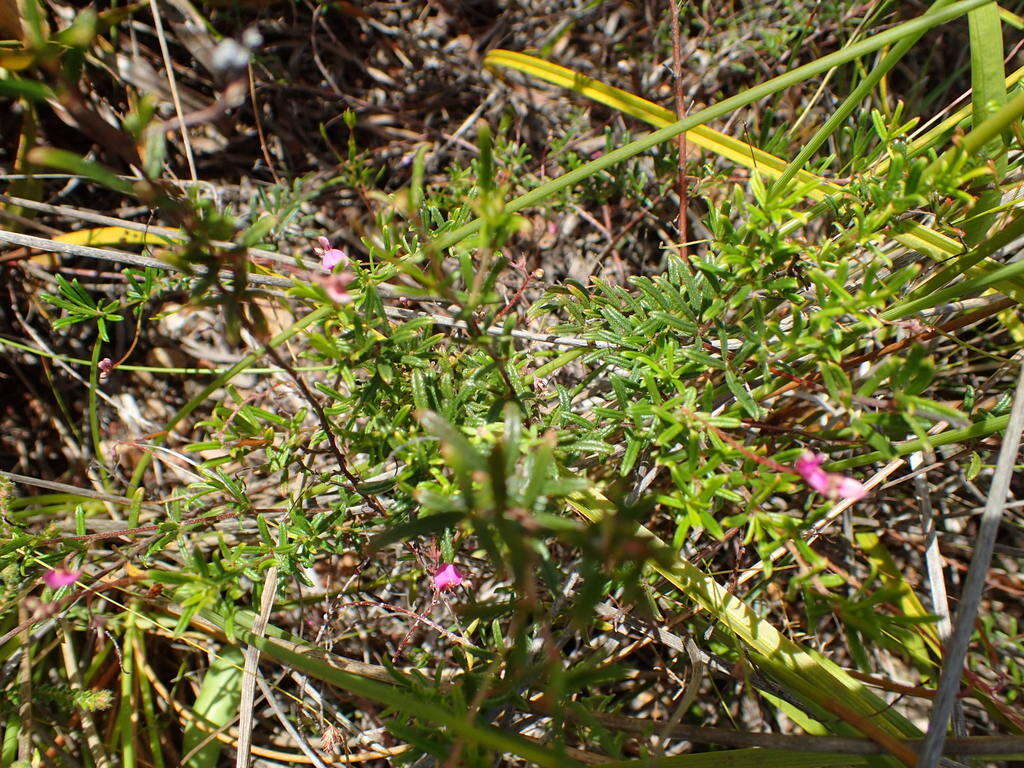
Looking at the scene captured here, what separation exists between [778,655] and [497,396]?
947mm

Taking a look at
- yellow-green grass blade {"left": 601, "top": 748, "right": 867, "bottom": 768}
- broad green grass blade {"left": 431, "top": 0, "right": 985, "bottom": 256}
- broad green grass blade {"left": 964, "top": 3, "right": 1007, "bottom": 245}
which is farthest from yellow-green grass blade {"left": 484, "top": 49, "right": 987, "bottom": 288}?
yellow-green grass blade {"left": 601, "top": 748, "right": 867, "bottom": 768}

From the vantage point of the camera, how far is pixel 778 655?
5.36 ft

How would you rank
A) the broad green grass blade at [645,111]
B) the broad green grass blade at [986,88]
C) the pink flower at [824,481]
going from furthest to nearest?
the broad green grass blade at [645,111] < the broad green grass blade at [986,88] < the pink flower at [824,481]

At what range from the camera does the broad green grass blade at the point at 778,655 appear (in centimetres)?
160

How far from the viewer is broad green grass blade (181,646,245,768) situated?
2.26 metres

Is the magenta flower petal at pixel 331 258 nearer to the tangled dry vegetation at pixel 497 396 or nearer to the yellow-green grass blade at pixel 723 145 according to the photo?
the tangled dry vegetation at pixel 497 396

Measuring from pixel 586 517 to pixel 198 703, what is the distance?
1.62m

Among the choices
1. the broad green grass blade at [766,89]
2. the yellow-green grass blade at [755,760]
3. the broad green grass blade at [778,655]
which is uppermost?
the broad green grass blade at [766,89]

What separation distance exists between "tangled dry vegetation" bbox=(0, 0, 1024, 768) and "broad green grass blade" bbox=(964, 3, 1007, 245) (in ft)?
0.05

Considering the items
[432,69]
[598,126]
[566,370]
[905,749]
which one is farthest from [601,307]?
[432,69]

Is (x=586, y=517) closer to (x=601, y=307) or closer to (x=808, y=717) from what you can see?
(x=601, y=307)

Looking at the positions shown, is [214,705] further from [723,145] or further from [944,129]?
[944,129]

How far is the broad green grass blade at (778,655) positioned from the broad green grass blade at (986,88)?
3.47 feet

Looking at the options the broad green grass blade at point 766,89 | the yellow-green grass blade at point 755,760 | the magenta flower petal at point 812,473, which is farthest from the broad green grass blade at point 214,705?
the magenta flower petal at point 812,473
